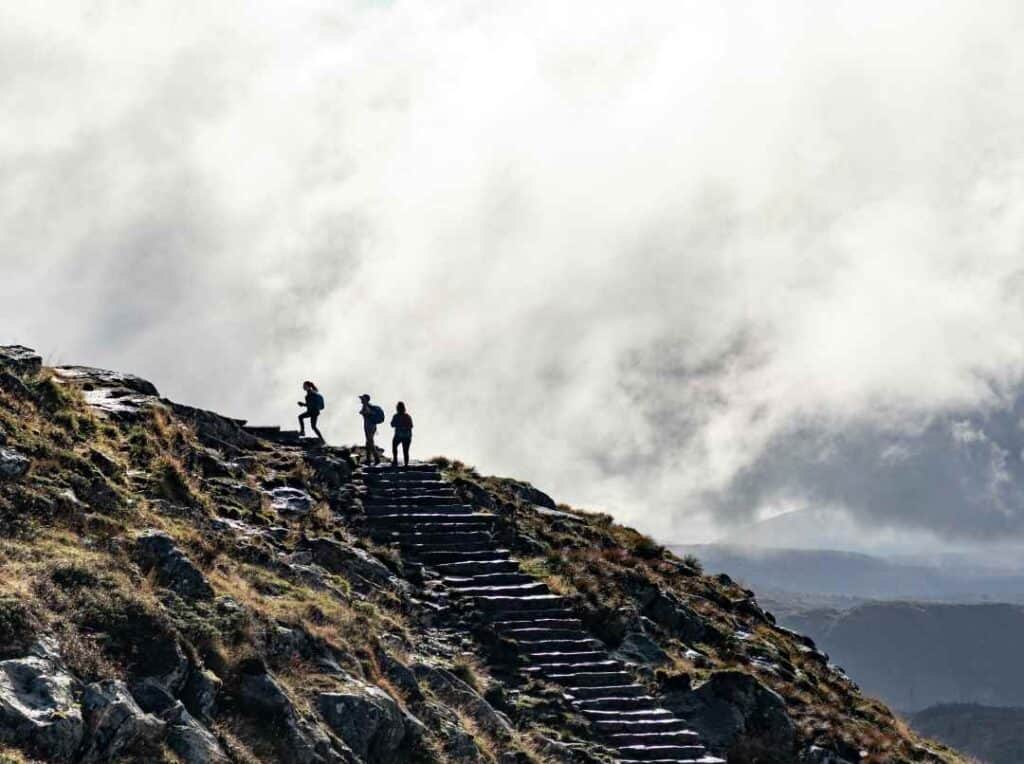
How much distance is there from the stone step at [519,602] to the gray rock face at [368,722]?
1275cm

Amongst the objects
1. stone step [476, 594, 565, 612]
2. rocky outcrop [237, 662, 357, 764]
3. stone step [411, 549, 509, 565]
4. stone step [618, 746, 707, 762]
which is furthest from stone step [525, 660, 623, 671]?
rocky outcrop [237, 662, 357, 764]

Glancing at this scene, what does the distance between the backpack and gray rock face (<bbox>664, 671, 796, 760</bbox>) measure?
18.4m

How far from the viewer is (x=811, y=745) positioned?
41250 mm

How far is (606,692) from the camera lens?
39.1 m

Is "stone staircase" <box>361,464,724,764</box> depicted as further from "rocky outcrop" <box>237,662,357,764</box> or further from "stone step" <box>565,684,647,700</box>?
"rocky outcrop" <box>237,662,357,764</box>

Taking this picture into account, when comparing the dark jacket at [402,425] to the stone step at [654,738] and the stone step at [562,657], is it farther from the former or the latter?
the stone step at [654,738]

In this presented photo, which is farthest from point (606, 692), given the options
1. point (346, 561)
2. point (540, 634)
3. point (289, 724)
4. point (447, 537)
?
point (289, 724)

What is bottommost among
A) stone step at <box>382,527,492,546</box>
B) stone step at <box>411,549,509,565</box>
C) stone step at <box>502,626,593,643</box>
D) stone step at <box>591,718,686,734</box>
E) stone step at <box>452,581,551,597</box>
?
stone step at <box>591,718,686,734</box>

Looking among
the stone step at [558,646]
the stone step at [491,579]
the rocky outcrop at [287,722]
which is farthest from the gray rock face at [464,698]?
the stone step at [491,579]

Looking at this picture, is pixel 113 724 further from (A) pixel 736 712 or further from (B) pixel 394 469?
(B) pixel 394 469

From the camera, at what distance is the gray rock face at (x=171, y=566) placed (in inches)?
1129

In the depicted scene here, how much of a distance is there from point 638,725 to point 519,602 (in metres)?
6.49

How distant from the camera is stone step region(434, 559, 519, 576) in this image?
44.4 metres

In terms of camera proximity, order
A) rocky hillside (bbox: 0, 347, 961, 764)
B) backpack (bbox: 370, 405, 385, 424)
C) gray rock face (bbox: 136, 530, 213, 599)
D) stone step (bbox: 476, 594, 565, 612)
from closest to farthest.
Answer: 1. rocky hillside (bbox: 0, 347, 961, 764)
2. gray rock face (bbox: 136, 530, 213, 599)
3. stone step (bbox: 476, 594, 565, 612)
4. backpack (bbox: 370, 405, 385, 424)
